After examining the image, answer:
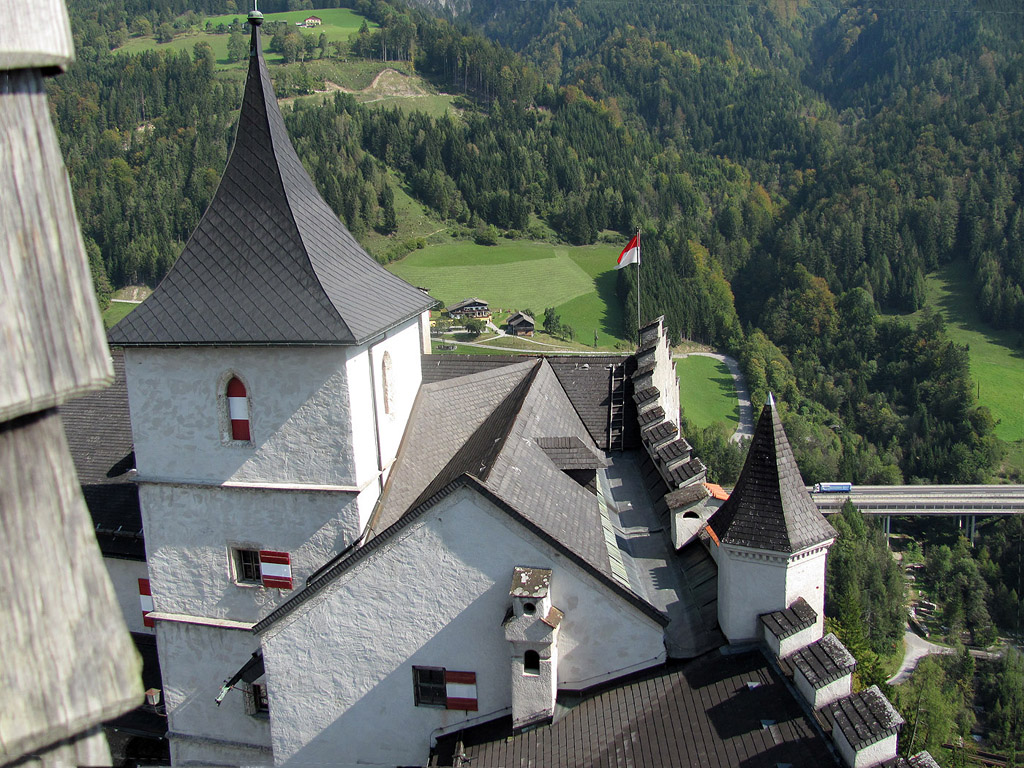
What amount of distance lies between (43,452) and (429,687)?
12015 millimetres

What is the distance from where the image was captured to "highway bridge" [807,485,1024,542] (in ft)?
310

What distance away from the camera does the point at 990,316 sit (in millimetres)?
150625

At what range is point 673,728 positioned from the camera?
11.8 metres

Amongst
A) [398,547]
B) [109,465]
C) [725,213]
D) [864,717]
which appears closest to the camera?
[864,717]

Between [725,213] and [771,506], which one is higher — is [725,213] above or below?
below

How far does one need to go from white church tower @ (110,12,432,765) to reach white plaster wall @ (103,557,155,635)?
4.88 meters

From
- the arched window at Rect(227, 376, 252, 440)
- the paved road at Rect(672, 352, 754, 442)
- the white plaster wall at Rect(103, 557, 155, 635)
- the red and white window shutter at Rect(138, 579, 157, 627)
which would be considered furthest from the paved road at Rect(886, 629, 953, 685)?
the arched window at Rect(227, 376, 252, 440)

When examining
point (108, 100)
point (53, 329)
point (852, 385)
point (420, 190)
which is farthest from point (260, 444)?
point (108, 100)

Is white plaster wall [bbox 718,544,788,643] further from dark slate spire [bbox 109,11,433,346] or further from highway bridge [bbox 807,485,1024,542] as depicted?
highway bridge [bbox 807,485,1024,542]

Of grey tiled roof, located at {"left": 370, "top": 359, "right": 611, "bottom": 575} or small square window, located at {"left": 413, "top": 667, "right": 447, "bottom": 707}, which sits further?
grey tiled roof, located at {"left": 370, "top": 359, "right": 611, "bottom": 575}

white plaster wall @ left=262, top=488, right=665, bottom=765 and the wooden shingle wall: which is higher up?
the wooden shingle wall

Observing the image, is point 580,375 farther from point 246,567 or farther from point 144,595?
point 144,595

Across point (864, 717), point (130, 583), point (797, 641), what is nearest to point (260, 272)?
point (130, 583)

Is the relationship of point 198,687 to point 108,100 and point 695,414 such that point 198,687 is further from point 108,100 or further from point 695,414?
point 108,100
